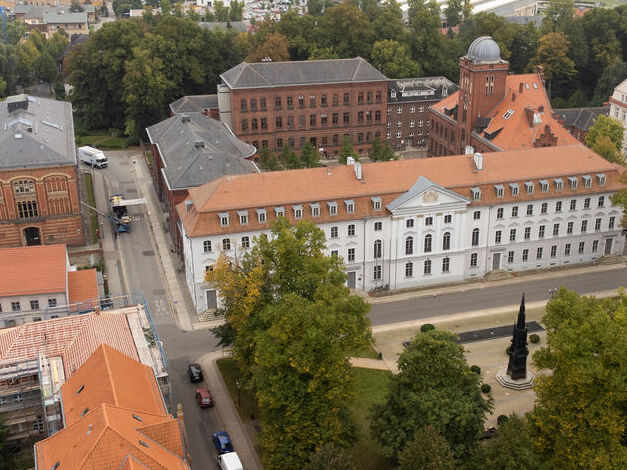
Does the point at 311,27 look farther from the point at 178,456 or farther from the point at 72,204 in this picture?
the point at 178,456

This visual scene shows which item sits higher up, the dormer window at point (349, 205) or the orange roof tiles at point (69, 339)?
the dormer window at point (349, 205)

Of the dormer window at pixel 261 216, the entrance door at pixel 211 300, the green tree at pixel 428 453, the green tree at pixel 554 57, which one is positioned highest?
the green tree at pixel 554 57

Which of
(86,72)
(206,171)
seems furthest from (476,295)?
(86,72)

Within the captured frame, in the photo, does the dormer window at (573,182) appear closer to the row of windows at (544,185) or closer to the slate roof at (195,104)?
the row of windows at (544,185)

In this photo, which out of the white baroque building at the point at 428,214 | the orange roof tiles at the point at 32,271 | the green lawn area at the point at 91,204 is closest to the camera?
the orange roof tiles at the point at 32,271

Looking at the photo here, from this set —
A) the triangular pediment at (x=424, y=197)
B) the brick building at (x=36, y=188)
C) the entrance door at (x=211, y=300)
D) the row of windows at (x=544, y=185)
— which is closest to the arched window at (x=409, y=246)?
the triangular pediment at (x=424, y=197)

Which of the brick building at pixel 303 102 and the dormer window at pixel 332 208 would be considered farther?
the brick building at pixel 303 102

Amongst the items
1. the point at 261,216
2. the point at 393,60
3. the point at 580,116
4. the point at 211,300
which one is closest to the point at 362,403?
the point at 211,300
